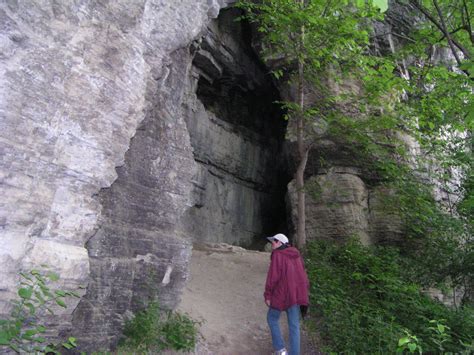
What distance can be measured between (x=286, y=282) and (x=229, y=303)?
272 centimetres

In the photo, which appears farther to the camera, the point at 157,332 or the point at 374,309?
the point at 374,309

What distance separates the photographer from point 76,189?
435 cm

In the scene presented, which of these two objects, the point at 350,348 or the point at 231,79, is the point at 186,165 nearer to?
the point at 350,348

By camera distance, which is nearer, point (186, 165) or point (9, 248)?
point (9, 248)

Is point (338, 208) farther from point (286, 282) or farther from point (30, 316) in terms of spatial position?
point (30, 316)

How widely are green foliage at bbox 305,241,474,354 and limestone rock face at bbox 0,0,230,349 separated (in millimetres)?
2516

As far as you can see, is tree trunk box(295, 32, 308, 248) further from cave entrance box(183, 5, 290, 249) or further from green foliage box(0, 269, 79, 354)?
green foliage box(0, 269, 79, 354)

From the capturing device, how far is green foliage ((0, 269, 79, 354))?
9.93 ft

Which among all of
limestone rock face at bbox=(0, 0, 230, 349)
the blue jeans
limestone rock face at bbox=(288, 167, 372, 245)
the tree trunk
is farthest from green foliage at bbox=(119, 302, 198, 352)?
limestone rock face at bbox=(288, 167, 372, 245)

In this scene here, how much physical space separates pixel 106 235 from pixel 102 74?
1.86 metres

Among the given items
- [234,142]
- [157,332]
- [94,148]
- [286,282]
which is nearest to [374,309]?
[286,282]

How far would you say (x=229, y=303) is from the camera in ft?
24.5

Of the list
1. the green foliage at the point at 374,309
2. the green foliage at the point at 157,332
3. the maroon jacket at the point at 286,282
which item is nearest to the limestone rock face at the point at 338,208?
the green foliage at the point at 374,309

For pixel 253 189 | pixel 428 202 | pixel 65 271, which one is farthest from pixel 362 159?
pixel 65 271
